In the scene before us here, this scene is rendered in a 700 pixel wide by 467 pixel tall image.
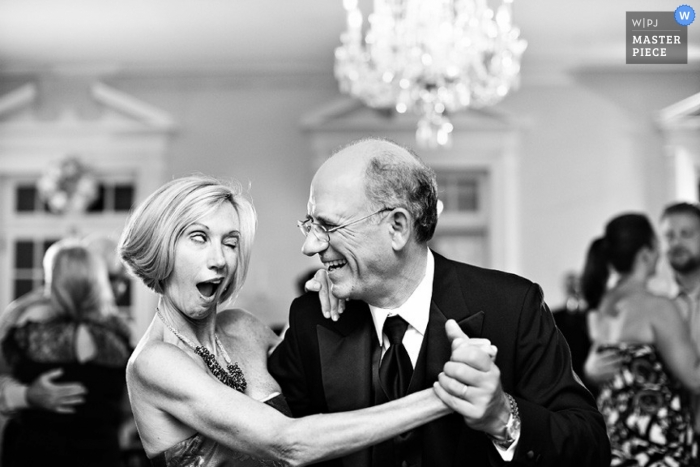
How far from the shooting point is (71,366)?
3340 mm

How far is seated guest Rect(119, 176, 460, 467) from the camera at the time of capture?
5.54 feet

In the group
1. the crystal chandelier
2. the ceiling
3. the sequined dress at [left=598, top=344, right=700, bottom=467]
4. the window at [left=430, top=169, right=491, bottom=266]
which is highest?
the ceiling

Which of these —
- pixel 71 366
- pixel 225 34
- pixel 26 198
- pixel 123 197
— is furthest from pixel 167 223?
pixel 26 198

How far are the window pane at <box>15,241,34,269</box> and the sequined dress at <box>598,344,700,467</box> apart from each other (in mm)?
6350

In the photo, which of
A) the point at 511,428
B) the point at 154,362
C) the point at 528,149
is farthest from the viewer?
the point at 528,149

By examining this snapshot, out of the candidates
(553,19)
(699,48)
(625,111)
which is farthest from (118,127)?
(699,48)

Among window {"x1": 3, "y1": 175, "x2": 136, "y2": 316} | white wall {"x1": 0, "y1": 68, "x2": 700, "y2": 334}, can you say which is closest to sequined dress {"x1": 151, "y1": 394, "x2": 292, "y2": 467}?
white wall {"x1": 0, "y1": 68, "x2": 700, "y2": 334}

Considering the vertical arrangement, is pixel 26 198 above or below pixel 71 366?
above

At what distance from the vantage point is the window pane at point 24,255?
8.11m

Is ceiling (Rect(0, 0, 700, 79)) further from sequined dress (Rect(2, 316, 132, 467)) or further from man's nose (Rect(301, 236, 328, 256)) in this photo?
man's nose (Rect(301, 236, 328, 256))

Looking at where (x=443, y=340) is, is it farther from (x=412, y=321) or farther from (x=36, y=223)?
(x=36, y=223)

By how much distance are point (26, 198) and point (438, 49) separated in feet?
16.2

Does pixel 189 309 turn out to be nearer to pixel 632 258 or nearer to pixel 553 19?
pixel 632 258

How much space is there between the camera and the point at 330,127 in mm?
7660
